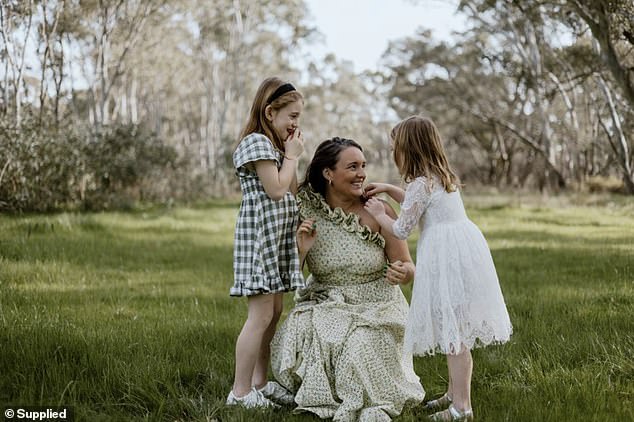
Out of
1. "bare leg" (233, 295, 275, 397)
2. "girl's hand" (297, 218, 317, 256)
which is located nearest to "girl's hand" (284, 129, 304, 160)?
"girl's hand" (297, 218, 317, 256)

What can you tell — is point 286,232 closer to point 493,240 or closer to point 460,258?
point 460,258

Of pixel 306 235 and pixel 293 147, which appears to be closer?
pixel 293 147

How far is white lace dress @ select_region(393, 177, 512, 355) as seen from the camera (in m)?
3.38

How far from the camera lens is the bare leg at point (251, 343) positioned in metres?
3.56

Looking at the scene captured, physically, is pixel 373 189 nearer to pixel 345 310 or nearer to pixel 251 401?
pixel 345 310

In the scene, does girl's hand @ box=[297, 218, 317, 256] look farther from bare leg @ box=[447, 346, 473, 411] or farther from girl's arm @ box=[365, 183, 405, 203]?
bare leg @ box=[447, 346, 473, 411]

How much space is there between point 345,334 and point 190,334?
1708mm

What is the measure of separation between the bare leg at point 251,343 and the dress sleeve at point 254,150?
758 millimetres

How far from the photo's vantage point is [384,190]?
3.87 meters

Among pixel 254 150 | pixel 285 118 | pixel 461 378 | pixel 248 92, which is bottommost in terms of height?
pixel 461 378

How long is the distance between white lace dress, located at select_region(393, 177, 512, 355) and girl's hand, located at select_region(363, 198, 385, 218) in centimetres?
17

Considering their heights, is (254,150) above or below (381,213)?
above

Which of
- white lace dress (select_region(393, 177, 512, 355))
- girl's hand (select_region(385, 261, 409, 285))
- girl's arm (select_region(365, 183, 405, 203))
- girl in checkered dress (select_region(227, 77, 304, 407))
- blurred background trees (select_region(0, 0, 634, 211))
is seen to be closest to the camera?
white lace dress (select_region(393, 177, 512, 355))

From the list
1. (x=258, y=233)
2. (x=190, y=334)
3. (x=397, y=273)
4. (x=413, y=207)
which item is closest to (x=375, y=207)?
(x=413, y=207)
